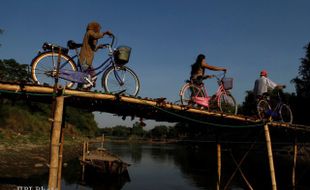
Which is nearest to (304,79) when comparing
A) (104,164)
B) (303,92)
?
(303,92)

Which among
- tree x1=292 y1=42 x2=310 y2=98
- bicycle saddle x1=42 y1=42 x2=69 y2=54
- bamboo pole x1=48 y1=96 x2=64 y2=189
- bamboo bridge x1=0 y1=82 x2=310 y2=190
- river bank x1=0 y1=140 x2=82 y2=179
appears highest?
tree x1=292 y1=42 x2=310 y2=98

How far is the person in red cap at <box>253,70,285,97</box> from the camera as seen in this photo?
14.2m

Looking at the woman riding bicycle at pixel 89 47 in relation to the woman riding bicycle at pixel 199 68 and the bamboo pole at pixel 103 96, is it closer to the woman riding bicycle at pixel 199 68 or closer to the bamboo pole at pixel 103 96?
the bamboo pole at pixel 103 96

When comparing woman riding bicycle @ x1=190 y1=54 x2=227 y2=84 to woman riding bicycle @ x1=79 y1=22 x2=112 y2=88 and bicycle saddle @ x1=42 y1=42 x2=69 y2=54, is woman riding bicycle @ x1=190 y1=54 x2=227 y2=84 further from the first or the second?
bicycle saddle @ x1=42 y1=42 x2=69 y2=54

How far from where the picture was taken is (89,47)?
32.2 feet

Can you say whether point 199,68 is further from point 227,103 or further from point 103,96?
point 103,96

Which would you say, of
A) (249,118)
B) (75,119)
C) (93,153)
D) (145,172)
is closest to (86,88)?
(249,118)

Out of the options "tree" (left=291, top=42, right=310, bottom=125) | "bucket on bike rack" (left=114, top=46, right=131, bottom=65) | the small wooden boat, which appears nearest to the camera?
"bucket on bike rack" (left=114, top=46, right=131, bottom=65)

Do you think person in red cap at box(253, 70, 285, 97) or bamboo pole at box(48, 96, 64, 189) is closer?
bamboo pole at box(48, 96, 64, 189)

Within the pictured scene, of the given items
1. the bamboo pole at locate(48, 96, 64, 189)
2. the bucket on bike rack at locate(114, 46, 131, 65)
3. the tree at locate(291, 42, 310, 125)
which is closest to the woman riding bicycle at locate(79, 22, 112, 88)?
the bucket on bike rack at locate(114, 46, 131, 65)

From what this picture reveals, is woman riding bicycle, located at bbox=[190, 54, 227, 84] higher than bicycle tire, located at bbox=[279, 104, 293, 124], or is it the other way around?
woman riding bicycle, located at bbox=[190, 54, 227, 84]

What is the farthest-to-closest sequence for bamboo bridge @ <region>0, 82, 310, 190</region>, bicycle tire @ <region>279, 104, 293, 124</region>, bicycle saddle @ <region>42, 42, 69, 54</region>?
bicycle tire @ <region>279, 104, 293, 124</region>, bicycle saddle @ <region>42, 42, 69, 54</region>, bamboo bridge @ <region>0, 82, 310, 190</region>

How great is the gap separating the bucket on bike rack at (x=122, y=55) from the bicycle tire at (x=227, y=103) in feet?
17.5

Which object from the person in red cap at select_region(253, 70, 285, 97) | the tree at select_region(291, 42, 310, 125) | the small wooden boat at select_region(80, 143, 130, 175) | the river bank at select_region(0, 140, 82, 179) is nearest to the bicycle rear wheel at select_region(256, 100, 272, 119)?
the person in red cap at select_region(253, 70, 285, 97)
